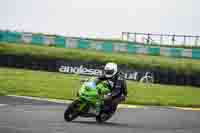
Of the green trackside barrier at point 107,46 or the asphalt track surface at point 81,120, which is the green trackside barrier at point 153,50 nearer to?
the green trackside barrier at point 107,46

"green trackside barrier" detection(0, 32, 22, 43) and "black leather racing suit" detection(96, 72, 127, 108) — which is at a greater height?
"green trackside barrier" detection(0, 32, 22, 43)

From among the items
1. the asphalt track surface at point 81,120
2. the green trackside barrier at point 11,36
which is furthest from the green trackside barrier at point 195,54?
the asphalt track surface at point 81,120

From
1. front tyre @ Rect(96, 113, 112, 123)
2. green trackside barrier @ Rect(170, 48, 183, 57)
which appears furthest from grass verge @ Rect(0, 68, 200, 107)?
green trackside barrier @ Rect(170, 48, 183, 57)

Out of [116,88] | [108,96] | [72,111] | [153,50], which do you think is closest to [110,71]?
[116,88]

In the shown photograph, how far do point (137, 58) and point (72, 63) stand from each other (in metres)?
5.76

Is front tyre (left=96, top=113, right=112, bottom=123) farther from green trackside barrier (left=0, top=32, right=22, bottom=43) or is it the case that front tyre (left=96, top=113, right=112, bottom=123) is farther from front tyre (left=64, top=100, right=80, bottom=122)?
green trackside barrier (left=0, top=32, right=22, bottom=43)

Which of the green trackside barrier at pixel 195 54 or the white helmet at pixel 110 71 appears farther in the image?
the green trackside barrier at pixel 195 54

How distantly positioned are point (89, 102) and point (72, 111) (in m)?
0.45

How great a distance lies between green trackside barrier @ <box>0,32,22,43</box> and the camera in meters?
50.3

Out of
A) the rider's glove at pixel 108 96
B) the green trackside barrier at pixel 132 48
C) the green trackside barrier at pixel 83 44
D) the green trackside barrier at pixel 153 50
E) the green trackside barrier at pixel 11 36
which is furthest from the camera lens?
the green trackside barrier at pixel 11 36

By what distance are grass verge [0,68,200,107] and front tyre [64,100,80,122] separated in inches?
376

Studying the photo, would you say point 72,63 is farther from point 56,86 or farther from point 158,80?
point 56,86

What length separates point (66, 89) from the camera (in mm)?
29234

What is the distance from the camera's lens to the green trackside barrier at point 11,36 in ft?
165
